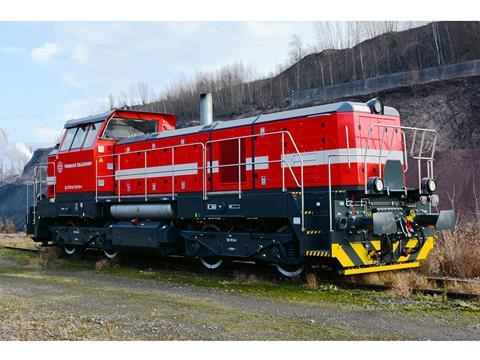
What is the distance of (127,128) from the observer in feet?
43.9

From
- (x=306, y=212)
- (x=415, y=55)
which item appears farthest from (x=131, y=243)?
(x=415, y=55)

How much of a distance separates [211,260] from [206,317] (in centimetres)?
413

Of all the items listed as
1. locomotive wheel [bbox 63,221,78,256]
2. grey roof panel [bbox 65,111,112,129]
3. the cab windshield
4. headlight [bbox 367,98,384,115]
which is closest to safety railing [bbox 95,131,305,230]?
the cab windshield

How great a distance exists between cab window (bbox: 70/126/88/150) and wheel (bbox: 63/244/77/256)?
2.66m

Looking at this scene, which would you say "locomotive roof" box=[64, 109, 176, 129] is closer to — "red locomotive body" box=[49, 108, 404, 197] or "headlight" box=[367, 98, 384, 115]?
"red locomotive body" box=[49, 108, 404, 197]

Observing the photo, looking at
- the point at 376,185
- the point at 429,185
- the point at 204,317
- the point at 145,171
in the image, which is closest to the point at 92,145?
the point at 145,171

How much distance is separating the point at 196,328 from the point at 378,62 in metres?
37.8

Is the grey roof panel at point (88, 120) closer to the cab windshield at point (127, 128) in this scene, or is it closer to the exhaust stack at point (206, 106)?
the cab windshield at point (127, 128)

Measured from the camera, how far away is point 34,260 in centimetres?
1338

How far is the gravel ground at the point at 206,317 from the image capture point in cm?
561

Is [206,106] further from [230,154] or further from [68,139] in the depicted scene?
[68,139]

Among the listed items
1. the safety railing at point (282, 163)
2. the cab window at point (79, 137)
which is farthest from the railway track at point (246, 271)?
the cab window at point (79, 137)

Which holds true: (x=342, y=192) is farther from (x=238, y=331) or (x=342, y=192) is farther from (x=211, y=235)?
(x=238, y=331)

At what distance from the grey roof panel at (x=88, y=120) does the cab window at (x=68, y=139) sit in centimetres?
13
